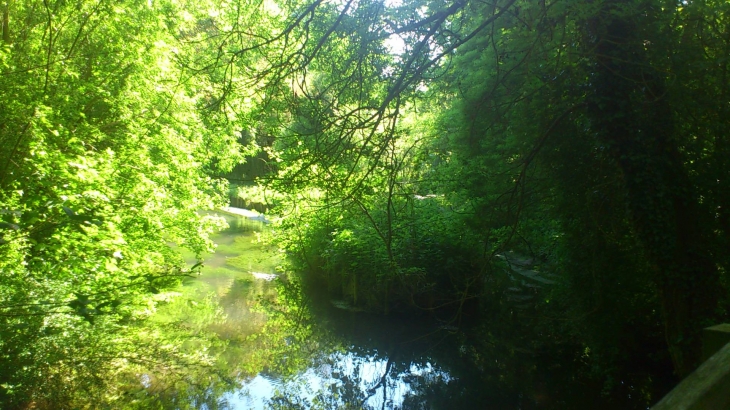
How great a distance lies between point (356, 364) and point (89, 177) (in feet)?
16.6

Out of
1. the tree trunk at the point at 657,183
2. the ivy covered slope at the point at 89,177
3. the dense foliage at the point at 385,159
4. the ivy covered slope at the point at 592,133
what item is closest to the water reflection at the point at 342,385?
the dense foliage at the point at 385,159

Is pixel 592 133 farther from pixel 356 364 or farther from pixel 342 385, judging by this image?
pixel 356 364

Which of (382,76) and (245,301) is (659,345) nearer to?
(382,76)

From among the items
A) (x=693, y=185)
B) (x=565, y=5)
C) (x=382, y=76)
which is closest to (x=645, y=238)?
(x=693, y=185)

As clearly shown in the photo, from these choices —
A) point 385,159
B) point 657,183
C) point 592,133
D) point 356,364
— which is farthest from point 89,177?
point 657,183

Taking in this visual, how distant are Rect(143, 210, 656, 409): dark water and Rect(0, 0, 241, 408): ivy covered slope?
1361 millimetres

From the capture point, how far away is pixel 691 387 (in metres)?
1.42

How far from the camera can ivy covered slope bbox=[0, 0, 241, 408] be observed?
519 centimetres

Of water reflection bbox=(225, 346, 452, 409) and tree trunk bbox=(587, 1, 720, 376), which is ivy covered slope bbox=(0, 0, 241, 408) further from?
tree trunk bbox=(587, 1, 720, 376)

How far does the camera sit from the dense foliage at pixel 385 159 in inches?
181

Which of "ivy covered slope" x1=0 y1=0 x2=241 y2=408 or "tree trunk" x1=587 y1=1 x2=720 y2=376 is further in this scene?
"ivy covered slope" x1=0 y1=0 x2=241 y2=408

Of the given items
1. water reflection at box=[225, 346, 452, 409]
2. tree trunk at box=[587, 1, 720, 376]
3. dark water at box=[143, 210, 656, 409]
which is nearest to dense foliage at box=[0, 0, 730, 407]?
tree trunk at box=[587, 1, 720, 376]

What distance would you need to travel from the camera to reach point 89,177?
20.4 feet

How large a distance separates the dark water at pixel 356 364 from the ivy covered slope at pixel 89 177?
1.36 m
